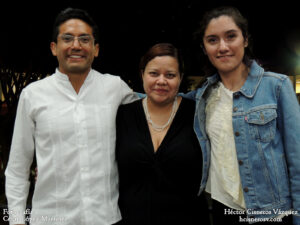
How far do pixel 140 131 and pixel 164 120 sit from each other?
9.2 inches

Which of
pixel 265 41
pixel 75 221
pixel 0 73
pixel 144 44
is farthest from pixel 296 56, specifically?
pixel 0 73

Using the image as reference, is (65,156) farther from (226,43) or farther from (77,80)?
(226,43)

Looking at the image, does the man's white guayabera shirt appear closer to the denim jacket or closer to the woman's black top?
the woman's black top

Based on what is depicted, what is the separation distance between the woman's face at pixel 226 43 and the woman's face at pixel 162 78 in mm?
347

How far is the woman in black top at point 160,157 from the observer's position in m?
2.02

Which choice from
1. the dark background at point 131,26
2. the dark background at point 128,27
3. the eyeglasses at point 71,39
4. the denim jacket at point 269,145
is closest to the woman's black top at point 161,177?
the denim jacket at point 269,145

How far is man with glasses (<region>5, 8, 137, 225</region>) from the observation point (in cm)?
198

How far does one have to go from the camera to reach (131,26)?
4355mm

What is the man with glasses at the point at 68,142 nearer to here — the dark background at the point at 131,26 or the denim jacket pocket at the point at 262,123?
the denim jacket pocket at the point at 262,123

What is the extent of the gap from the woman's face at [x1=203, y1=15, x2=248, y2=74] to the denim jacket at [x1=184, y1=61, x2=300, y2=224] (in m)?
0.22

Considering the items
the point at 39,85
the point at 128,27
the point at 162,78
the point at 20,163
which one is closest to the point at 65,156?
the point at 20,163

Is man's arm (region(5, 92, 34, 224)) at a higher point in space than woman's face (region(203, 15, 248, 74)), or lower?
lower

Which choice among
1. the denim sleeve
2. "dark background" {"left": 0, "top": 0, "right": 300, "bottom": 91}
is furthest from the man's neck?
"dark background" {"left": 0, "top": 0, "right": 300, "bottom": 91}

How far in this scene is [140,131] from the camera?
219 centimetres
